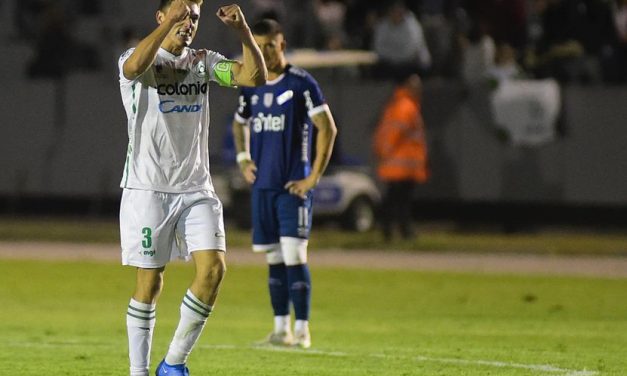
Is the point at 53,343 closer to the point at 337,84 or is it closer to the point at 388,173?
the point at 388,173

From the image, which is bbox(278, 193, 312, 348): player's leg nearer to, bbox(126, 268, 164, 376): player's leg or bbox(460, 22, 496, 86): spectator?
bbox(126, 268, 164, 376): player's leg

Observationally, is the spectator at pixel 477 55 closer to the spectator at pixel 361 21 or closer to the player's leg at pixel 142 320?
the spectator at pixel 361 21

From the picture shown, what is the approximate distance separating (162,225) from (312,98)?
322 centimetres

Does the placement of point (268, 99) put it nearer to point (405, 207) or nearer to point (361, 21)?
point (405, 207)

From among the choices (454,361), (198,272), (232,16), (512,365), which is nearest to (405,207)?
(454,361)

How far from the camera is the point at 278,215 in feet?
38.9

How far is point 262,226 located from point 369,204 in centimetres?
1204

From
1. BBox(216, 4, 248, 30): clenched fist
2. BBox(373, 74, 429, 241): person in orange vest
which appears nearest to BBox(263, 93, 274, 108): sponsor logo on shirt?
BBox(216, 4, 248, 30): clenched fist

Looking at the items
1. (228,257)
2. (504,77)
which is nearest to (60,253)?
(228,257)

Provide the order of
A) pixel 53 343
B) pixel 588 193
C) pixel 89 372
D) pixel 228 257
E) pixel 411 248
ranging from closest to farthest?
pixel 89 372, pixel 53 343, pixel 228 257, pixel 411 248, pixel 588 193

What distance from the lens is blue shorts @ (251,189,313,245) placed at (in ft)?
38.6

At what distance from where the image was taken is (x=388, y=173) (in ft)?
71.7

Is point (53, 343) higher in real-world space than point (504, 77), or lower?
lower

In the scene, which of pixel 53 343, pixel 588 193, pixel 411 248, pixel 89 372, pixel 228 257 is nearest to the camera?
pixel 89 372
